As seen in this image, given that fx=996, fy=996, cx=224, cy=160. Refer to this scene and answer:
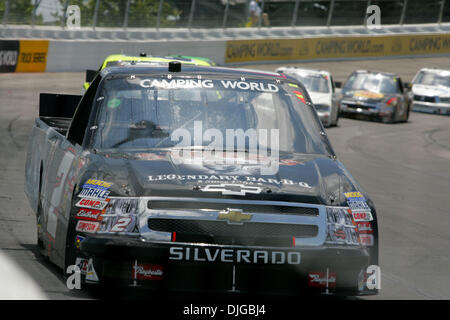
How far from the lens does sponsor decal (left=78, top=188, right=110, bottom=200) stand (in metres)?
5.73

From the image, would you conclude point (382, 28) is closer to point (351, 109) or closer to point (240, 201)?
point (351, 109)

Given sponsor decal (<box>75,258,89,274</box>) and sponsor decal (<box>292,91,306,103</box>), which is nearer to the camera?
sponsor decal (<box>75,258,89,274</box>)

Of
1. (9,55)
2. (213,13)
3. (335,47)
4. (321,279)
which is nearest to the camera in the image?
(321,279)

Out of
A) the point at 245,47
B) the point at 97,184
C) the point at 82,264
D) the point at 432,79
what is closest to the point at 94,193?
the point at 97,184

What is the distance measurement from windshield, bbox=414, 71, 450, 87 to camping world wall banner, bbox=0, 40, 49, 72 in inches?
515

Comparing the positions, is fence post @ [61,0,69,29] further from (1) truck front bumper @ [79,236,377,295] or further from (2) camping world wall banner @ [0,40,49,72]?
(1) truck front bumper @ [79,236,377,295]

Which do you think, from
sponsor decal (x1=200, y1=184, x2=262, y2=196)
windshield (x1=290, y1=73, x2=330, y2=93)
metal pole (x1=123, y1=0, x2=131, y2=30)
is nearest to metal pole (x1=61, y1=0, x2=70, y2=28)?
metal pole (x1=123, y1=0, x2=131, y2=30)

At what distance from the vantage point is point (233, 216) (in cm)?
551

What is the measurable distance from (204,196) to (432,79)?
29.8m

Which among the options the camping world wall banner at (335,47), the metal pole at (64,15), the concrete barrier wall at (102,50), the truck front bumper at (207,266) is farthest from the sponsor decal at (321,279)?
the camping world wall banner at (335,47)

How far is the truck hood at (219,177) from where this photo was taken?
564 centimetres

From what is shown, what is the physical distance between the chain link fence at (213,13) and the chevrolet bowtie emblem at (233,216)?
102 feet

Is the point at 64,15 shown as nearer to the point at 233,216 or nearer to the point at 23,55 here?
the point at 23,55

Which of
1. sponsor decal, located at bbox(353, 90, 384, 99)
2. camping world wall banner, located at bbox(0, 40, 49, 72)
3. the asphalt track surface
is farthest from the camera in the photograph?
camping world wall banner, located at bbox(0, 40, 49, 72)
